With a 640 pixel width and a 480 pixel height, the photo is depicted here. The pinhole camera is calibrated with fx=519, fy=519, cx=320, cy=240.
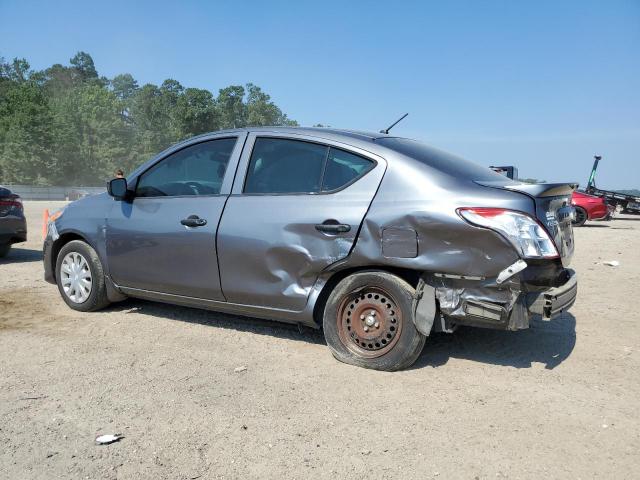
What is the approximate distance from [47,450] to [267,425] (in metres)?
Answer: 1.14

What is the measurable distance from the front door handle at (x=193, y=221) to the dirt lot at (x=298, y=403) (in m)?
1.00

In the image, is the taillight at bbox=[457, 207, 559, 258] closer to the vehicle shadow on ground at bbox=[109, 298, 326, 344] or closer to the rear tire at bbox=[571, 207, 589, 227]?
the vehicle shadow on ground at bbox=[109, 298, 326, 344]

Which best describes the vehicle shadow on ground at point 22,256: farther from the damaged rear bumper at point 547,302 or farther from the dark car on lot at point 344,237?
the damaged rear bumper at point 547,302

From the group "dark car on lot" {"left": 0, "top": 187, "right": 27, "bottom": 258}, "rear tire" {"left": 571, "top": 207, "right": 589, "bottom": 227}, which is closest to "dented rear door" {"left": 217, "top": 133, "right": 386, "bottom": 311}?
"dark car on lot" {"left": 0, "top": 187, "right": 27, "bottom": 258}

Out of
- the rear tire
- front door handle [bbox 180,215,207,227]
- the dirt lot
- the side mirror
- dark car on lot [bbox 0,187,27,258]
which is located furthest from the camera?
the rear tire

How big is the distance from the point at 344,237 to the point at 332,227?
0.12 m

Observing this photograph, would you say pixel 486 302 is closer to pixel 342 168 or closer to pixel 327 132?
pixel 342 168

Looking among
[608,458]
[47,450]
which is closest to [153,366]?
[47,450]

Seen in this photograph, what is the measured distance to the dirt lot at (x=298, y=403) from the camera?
8.46 ft

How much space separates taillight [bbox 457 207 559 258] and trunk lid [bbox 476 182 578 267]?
0.28ft

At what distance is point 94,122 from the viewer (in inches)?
2933

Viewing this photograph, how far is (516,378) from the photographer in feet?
12.0

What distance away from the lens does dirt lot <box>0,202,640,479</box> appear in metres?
2.58

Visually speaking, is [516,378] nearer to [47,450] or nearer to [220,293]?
[220,293]
